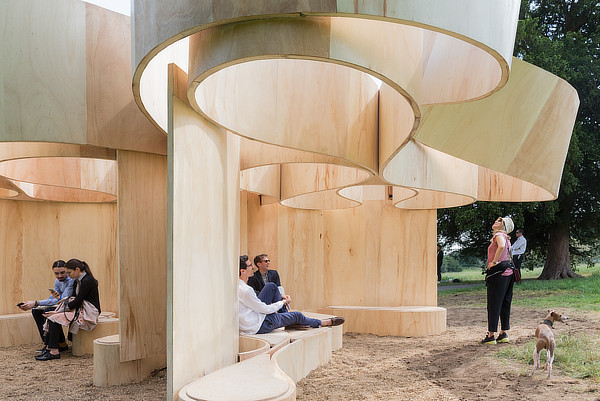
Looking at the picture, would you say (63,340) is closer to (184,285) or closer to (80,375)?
(80,375)

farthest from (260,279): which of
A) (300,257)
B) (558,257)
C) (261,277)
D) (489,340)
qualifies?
(558,257)

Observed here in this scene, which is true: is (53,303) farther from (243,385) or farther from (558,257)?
(558,257)

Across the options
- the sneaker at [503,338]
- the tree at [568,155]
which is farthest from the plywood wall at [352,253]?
the tree at [568,155]

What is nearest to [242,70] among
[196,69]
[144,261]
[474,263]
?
[196,69]

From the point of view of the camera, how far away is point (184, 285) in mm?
4086

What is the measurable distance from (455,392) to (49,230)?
723cm

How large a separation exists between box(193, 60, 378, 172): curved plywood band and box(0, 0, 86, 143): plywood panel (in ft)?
5.12

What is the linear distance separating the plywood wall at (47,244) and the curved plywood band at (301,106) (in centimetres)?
569

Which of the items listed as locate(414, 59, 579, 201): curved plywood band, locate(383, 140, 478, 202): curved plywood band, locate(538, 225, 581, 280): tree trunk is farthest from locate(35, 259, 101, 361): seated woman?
locate(538, 225, 581, 280): tree trunk

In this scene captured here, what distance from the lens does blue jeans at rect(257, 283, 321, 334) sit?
6410mm

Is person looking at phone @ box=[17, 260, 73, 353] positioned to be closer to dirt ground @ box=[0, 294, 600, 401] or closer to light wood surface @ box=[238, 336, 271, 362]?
dirt ground @ box=[0, 294, 600, 401]

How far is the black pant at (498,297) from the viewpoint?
281 inches

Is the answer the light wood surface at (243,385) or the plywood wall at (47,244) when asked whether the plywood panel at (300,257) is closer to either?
the plywood wall at (47,244)

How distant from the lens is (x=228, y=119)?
4613 millimetres
